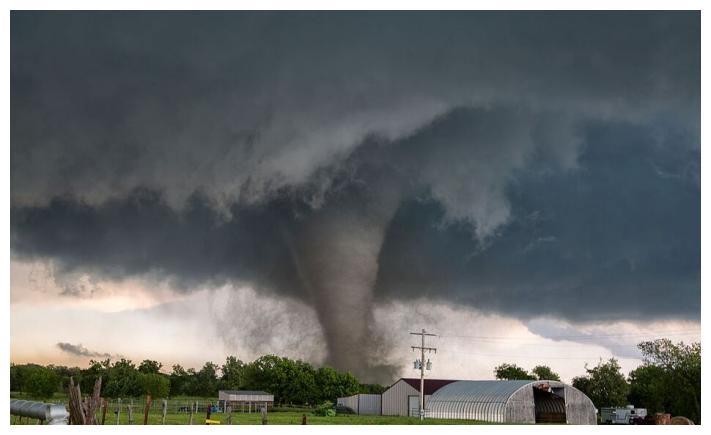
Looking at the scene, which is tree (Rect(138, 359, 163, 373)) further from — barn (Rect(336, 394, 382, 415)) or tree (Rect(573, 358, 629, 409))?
tree (Rect(573, 358, 629, 409))

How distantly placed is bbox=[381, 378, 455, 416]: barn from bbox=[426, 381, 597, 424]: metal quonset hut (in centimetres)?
175

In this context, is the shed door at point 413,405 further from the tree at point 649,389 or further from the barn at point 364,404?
the tree at point 649,389

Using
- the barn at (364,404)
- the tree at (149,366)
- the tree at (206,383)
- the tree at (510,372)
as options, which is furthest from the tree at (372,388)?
the tree at (510,372)

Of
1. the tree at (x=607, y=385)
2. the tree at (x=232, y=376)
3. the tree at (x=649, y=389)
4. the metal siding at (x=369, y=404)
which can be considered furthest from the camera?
the tree at (x=232, y=376)

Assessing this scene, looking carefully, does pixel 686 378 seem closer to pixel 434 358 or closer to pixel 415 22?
pixel 434 358

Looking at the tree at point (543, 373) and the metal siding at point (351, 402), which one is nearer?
the metal siding at point (351, 402)

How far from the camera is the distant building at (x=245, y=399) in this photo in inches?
2103

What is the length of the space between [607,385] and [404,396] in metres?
17.9

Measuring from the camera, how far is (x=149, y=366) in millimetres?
47844

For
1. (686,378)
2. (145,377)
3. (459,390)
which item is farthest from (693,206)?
(145,377)

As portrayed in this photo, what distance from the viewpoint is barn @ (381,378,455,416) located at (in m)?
46.2

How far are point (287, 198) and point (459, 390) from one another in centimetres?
1543

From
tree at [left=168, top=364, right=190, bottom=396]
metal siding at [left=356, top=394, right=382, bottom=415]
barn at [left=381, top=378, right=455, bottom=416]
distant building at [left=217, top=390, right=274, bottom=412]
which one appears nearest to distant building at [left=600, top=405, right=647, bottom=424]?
barn at [left=381, top=378, right=455, bottom=416]

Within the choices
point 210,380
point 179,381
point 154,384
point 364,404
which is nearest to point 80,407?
point 364,404
